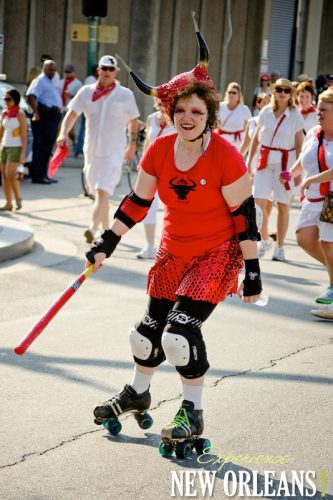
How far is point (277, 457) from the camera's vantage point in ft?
17.0

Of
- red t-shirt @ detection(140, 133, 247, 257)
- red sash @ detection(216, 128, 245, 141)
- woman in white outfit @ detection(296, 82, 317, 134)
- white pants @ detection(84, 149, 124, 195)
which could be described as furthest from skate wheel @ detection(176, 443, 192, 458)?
red sash @ detection(216, 128, 245, 141)

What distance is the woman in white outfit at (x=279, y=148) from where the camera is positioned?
37.8ft

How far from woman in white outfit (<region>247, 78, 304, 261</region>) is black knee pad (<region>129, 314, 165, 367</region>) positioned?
20.3ft

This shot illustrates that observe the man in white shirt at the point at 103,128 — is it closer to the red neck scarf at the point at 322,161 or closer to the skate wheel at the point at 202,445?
the red neck scarf at the point at 322,161

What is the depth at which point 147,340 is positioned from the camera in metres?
5.36

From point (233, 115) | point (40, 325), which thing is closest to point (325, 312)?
point (40, 325)

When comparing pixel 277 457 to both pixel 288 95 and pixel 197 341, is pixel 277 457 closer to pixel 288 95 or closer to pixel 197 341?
pixel 197 341

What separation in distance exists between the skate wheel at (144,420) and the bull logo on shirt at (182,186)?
112cm

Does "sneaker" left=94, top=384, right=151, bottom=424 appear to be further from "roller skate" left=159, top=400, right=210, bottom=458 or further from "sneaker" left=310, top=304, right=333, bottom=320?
"sneaker" left=310, top=304, right=333, bottom=320

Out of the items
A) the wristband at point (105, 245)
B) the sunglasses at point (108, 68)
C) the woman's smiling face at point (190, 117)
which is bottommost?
the wristband at point (105, 245)

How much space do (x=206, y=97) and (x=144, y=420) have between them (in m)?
1.64

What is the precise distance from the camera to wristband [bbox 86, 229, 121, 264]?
214 inches

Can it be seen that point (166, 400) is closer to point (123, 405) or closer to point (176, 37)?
point (123, 405)

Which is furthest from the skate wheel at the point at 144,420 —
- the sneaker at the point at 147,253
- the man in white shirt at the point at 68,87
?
the man in white shirt at the point at 68,87
